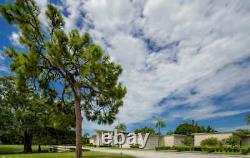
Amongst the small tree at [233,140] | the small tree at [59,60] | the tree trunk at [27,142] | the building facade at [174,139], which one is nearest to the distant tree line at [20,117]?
the tree trunk at [27,142]

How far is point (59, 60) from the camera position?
15203 mm

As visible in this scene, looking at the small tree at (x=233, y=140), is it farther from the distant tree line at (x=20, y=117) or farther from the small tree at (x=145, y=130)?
the small tree at (x=145, y=130)

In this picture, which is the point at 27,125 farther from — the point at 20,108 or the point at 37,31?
the point at 37,31

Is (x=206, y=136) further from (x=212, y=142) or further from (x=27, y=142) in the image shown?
(x=27, y=142)

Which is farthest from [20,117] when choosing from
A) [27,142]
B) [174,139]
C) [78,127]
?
[174,139]

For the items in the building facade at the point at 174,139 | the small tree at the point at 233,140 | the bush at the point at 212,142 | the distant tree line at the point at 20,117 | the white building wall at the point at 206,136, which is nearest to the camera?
the distant tree line at the point at 20,117

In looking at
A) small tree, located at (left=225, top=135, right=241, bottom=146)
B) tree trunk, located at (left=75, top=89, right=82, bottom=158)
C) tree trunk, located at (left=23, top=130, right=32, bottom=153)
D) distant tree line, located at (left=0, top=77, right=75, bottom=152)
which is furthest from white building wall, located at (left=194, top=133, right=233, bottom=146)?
tree trunk, located at (left=75, top=89, right=82, bottom=158)

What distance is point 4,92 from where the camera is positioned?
36.4 metres

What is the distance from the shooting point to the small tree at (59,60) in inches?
577

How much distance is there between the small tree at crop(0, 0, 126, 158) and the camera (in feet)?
48.1

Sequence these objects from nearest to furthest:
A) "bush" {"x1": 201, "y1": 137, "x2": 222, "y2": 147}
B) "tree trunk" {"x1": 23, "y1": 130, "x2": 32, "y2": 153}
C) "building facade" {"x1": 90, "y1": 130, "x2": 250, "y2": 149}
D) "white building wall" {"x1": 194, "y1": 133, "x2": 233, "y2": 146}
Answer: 1. "tree trunk" {"x1": 23, "y1": 130, "x2": 32, "y2": 153}
2. "bush" {"x1": 201, "y1": 137, "x2": 222, "y2": 147}
3. "white building wall" {"x1": 194, "y1": 133, "x2": 233, "y2": 146}
4. "building facade" {"x1": 90, "y1": 130, "x2": 250, "y2": 149}

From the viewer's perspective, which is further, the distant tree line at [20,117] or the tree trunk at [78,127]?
the distant tree line at [20,117]

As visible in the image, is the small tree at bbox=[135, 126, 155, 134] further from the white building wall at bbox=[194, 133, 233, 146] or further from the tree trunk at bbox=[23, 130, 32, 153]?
the tree trunk at bbox=[23, 130, 32, 153]

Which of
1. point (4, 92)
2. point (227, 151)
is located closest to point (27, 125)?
point (4, 92)
